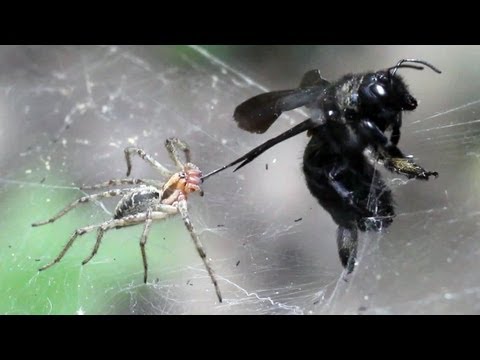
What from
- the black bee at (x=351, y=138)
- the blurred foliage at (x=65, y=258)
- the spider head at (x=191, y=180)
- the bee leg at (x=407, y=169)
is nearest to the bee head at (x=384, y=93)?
the black bee at (x=351, y=138)

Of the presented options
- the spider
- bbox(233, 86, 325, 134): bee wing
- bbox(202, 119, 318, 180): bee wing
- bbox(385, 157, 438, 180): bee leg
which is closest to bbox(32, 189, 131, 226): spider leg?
the spider

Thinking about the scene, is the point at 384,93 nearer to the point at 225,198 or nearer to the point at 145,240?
the point at 225,198

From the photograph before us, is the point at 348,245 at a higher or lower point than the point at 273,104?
lower

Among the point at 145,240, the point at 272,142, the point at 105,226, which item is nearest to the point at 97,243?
the point at 105,226

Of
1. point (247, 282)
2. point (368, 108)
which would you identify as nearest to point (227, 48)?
point (368, 108)

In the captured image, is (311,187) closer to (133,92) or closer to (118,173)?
(118,173)

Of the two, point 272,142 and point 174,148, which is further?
point 174,148
